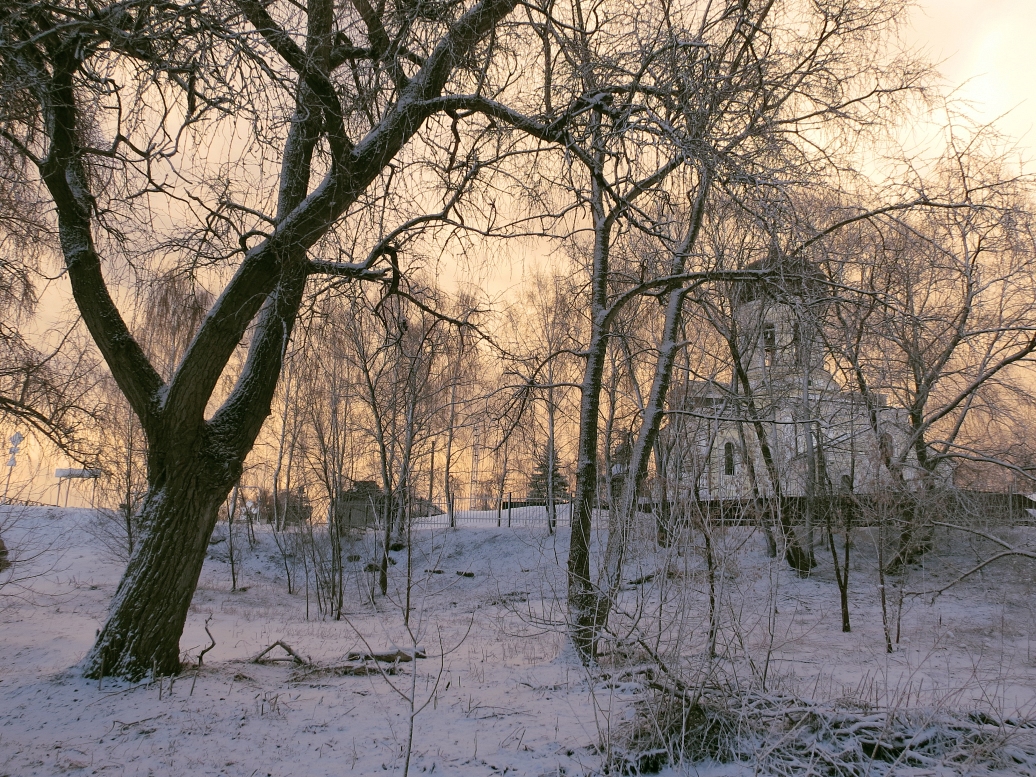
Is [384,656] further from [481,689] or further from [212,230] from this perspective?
[212,230]

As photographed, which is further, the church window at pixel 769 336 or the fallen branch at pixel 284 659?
the church window at pixel 769 336

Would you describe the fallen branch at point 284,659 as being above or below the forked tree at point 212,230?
below

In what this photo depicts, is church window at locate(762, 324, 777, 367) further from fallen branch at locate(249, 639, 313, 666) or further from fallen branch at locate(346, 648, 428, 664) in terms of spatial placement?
fallen branch at locate(249, 639, 313, 666)

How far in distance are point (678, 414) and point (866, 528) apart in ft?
26.0

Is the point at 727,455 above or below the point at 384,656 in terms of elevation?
above

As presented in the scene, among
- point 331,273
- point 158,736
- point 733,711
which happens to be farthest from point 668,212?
point 158,736

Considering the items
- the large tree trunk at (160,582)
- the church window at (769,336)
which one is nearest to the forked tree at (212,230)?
the large tree trunk at (160,582)

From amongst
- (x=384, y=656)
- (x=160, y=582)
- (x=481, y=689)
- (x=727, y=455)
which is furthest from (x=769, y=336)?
(x=160, y=582)

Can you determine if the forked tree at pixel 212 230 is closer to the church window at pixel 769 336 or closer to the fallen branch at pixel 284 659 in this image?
the fallen branch at pixel 284 659

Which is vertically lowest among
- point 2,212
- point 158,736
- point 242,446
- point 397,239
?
point 158,736

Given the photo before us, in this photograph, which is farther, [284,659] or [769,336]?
[769,336]

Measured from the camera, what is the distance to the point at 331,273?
6398mm

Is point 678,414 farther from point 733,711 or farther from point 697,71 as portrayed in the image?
point 697,71

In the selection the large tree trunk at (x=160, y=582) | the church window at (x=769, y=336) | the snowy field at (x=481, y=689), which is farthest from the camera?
the church window at (x=769, y=336)
